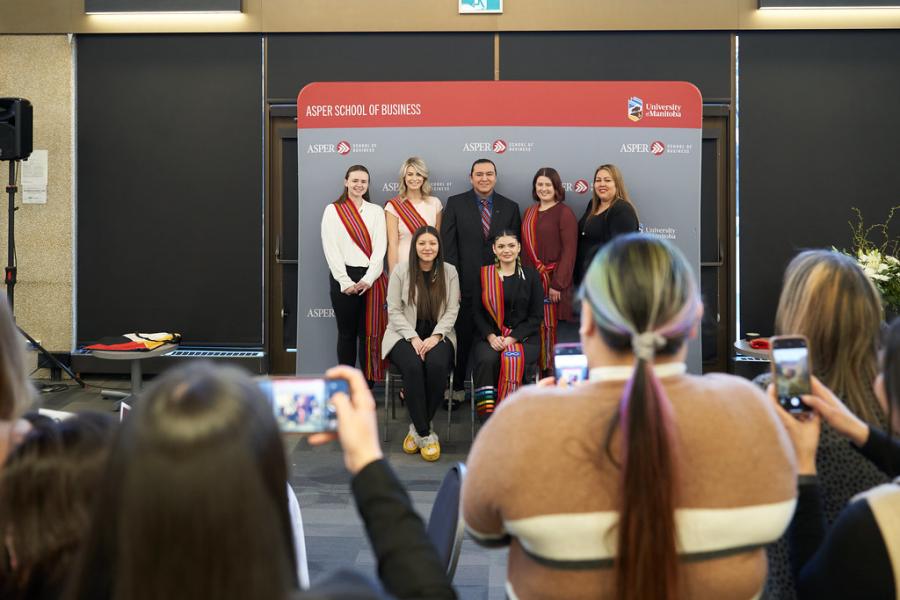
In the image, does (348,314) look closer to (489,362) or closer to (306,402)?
(489,362)

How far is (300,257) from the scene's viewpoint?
5.43m

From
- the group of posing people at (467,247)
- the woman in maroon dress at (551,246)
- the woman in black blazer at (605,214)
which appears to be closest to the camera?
the group of posing people at (467,247)

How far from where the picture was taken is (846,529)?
1143 millimetres

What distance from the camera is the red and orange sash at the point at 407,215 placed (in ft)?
17.5

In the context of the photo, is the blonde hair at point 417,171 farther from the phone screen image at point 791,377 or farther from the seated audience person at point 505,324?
the phone screen image at point 791,377

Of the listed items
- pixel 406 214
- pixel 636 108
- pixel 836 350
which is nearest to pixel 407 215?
pixel 406 214

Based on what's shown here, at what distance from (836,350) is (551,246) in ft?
12.2

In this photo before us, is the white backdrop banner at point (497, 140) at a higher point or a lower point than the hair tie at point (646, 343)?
higher

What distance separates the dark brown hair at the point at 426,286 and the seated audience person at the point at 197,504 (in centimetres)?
405

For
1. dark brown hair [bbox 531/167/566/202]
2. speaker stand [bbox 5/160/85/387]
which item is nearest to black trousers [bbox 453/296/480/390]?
dark brown hair [bbox 531/167/566/202]

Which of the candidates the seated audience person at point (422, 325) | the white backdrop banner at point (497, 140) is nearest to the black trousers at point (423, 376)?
the seated audience person at point (422, 325)

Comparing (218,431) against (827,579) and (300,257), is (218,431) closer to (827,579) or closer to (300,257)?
(827,579)

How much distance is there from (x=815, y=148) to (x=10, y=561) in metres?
6.49

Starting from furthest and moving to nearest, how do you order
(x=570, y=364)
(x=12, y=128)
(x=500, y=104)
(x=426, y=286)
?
(x=12, y=128)
(x=500, y=104)
(x=426, y=286)
(x=570, y=364)
